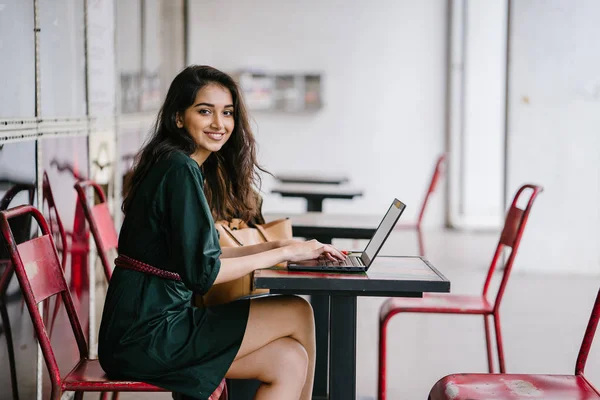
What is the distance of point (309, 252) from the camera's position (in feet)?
7.82

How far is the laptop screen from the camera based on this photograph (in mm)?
2398

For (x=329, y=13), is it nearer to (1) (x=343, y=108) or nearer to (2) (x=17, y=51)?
(1) (x=343, y=108)

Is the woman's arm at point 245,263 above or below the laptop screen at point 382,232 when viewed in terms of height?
below

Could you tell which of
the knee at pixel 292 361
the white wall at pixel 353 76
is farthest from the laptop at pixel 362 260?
the white wall at pixel 353 76

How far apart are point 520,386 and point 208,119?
1.19 meters

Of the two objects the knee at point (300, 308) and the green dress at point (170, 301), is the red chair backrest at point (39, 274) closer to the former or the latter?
the green dress at point (170, 301)

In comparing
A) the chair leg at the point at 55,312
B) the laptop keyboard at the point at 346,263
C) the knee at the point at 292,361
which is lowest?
the chair leg at the point at 55,312

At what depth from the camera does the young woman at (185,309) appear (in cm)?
216

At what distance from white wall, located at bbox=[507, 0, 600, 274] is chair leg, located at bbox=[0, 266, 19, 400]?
4.42 m

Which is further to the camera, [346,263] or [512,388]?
[346,263]

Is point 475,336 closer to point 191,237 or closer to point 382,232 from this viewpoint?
point 382,232

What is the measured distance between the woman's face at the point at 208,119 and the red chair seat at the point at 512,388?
0.99 meters

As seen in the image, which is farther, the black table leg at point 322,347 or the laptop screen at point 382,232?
the black table leg at point 322,347

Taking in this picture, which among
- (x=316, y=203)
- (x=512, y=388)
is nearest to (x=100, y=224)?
(x=512, y=388)
